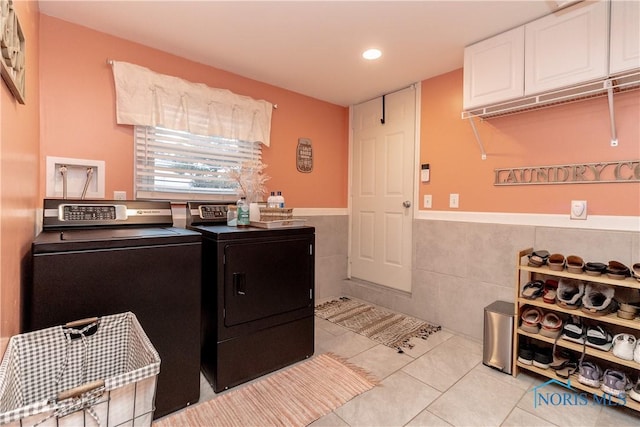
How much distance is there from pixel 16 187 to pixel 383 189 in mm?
2861

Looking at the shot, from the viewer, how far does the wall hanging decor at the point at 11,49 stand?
0.92m

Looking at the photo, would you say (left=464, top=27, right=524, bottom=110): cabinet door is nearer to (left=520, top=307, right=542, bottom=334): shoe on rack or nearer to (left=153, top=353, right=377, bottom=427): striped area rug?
(left=520, top=307, right=542, bottom=334): shoe on rack

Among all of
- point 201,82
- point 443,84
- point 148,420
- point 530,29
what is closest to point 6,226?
point 148,420

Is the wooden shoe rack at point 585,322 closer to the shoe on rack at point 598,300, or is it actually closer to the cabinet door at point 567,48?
the shoe on rack at point 598,300

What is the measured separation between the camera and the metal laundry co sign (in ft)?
6.00

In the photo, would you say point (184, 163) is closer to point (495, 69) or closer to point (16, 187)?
point (16, 187)

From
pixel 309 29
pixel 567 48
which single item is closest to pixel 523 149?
pixel 567 48

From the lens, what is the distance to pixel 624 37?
5.32ft

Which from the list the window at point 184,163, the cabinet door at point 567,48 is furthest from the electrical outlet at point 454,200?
the window at point 184,163

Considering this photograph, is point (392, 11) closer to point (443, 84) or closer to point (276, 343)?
point (443, 84)

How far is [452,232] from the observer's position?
2.67 metres

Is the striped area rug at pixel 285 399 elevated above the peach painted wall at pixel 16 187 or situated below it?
below

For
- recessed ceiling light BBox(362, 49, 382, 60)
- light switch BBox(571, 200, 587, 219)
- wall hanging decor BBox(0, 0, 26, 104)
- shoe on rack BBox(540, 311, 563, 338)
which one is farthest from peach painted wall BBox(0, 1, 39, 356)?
light switch BBox(571, 200, 587, 219)

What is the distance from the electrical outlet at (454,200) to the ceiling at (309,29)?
1105 millimetres
